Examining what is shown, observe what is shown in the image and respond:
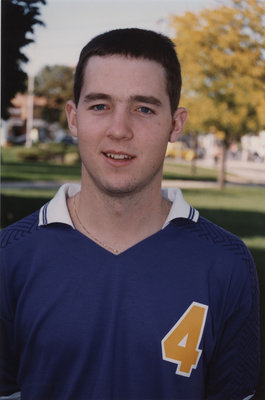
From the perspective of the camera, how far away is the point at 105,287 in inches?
81.8

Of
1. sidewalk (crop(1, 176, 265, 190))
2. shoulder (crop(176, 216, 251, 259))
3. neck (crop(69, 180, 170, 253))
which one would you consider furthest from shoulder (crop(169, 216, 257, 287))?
sidewalk (crop(1, 176, 265, 190))

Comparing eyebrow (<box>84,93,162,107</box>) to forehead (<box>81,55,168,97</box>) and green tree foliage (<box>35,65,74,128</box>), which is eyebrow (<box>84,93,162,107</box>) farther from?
green tree foliage (<box>35,65,74,128</box>)

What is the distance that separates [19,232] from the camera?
223cm

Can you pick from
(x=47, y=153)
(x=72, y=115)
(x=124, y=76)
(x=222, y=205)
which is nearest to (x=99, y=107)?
(x=124, y=76)

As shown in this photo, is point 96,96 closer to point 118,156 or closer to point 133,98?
point 133,98

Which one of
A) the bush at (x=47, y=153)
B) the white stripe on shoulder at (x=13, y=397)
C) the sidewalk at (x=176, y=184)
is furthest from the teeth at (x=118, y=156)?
the bush at (x=47, y=153)

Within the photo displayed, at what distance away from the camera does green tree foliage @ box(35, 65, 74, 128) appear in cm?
3525

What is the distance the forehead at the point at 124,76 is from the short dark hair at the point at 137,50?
0.03 m

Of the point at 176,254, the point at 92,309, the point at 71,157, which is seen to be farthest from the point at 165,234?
the point at 71,157

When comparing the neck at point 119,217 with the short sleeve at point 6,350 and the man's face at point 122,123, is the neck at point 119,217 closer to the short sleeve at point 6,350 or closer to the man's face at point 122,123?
the man's face at point 122,123

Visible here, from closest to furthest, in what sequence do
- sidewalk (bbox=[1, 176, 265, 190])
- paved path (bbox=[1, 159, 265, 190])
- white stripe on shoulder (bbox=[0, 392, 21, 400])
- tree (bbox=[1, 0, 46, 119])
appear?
1. white stripe on shoulder (bbox=[0, 392, 21, 400])
2. tree (bbox=[1, 0, 46, 119])
3. sidewalk (bbox=[1, 176, 265, 190])
4. paved path (bbox=[1, 159, 265, 190])

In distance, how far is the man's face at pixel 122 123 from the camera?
2.09m

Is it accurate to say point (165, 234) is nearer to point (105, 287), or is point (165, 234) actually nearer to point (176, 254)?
point (176, 254)

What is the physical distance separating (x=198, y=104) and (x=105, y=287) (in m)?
16.1
